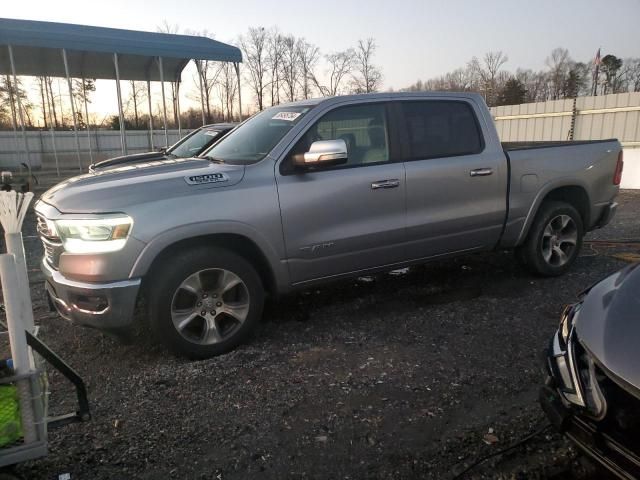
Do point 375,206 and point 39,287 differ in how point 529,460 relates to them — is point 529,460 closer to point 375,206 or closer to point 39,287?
point 375,206

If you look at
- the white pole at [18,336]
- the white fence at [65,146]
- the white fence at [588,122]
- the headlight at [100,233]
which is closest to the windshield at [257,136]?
the headlight at [100,233]

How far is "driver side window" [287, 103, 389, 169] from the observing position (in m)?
4.14

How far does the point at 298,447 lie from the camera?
2.65 m

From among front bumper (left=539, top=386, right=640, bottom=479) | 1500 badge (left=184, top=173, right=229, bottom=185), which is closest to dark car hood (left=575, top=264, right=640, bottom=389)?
front bumper (left=539, top=386, right=640, bottom=479)

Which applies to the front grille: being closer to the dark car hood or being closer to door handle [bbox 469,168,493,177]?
the dark car hood

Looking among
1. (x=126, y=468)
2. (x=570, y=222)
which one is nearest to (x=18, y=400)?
(x=126, y=468)

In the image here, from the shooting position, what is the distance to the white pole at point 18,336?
2021mm

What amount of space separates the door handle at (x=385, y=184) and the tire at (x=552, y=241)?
1893 mm

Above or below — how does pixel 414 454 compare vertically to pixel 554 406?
below

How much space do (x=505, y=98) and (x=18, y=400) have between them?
52112 mm

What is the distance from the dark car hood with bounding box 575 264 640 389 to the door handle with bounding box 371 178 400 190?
78.0 inches

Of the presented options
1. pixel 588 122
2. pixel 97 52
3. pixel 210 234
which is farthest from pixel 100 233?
pixel 588 122

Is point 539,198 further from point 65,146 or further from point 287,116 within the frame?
point 65,146

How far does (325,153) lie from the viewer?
374 centimetres
